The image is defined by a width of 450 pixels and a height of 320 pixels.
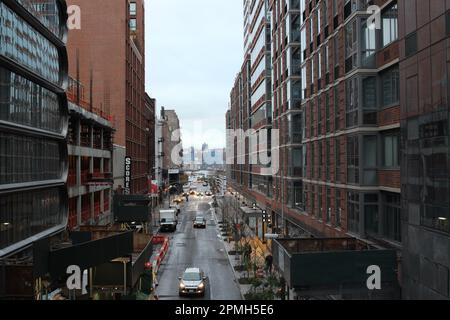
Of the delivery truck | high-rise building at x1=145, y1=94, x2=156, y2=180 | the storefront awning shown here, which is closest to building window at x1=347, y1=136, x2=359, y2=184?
the storefront awning

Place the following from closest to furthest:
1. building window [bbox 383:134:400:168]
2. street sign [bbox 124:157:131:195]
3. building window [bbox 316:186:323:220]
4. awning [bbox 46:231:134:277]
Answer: awning [bbox 46:231:134:277], building window [bbox 383:134:400:168], building window [bbox 316:186:323:220], street sign [bbox 124:157:131:195]

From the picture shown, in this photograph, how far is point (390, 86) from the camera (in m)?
24.3

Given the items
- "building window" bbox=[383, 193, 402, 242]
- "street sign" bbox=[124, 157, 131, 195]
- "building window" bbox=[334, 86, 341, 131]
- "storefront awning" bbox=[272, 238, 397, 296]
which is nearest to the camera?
"storefront awning" bbox=[272, 238, 397, 296]

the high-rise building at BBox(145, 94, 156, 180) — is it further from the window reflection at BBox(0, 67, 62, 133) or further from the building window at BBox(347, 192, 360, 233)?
the building window at BBox(347, 192, 360, 233)

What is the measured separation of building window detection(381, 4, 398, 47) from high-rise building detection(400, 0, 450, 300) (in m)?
1.81

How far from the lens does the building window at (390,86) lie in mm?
23422

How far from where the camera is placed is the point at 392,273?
65.5ft

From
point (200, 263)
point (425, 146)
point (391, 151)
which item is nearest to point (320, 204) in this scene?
point (391, 151)

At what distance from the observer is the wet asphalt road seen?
31531mm

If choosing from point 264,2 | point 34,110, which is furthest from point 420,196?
point 264,2

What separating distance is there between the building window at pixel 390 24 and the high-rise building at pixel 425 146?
5.93 ft

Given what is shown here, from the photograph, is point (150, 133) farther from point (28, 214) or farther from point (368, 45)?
point (368, 45)

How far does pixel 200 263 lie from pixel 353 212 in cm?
Answer: 1877
